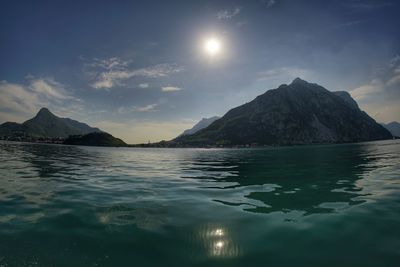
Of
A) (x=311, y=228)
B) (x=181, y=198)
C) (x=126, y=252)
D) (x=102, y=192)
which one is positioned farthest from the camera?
(x=102, y=192)

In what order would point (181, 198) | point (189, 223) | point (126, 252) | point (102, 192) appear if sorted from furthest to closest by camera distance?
point (102, 192) → point (181, 198) → point (189, 223) → point (126, 252)

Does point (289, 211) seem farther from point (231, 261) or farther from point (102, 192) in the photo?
point (102, 192)

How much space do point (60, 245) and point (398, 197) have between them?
1947 centimetres

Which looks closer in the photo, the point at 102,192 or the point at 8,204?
the point at 8,204

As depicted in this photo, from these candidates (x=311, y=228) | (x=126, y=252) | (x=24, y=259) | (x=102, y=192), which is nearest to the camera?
(x=24, y=259)

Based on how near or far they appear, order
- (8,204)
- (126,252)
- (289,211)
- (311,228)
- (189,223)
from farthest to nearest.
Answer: (8,204) → (289,211) → (189,223) → (311,228) → (126,252)

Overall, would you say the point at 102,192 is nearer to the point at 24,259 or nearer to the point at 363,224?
the point at 24,259

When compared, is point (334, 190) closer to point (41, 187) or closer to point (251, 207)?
point (251, 207)

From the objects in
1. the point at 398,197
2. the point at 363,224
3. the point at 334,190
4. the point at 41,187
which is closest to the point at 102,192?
the point at 41,187

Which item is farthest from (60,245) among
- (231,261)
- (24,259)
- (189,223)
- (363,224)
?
(363,224)

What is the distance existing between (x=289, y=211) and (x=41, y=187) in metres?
18.9

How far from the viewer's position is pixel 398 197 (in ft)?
52.3

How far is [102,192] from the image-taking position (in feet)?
61.1

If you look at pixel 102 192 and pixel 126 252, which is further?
pixel 102 192
